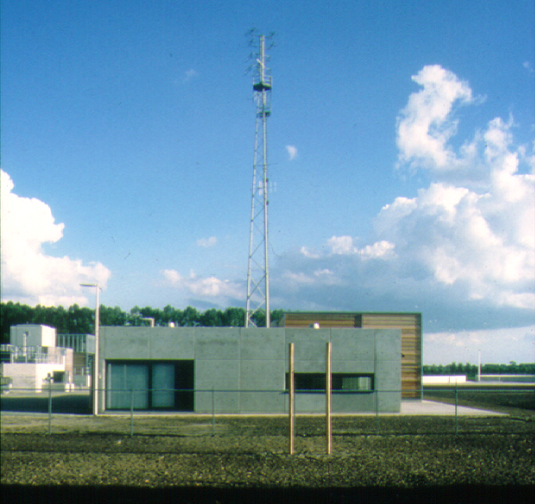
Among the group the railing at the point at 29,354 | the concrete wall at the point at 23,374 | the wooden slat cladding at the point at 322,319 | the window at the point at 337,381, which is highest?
the wooden slat cladding at the point at 322,319

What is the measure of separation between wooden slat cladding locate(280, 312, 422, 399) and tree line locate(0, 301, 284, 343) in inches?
2733

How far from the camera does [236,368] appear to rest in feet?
86.8

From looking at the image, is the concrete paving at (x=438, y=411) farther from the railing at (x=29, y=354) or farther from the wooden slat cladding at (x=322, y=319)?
the railing at (x=29, y=354)

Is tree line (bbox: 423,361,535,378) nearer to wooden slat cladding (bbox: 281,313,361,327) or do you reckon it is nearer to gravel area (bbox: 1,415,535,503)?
wooden slat cladding (bbox: 281,313,361,327)

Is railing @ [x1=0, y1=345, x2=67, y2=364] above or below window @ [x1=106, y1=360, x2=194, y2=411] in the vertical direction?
below

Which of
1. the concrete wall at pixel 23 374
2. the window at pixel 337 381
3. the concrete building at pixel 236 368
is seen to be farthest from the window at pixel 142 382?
the concrete wall at pixel 23 374

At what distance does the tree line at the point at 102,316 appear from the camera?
116 m

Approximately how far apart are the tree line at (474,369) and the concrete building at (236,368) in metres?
69.1

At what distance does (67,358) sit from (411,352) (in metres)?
45.1

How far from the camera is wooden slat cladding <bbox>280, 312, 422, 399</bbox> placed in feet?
123

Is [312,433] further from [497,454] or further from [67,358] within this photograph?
[67,358]

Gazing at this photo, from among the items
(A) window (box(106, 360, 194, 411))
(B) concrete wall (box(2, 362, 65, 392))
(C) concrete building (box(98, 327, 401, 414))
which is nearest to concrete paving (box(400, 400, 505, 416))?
(C) concrete building (box(98, 327, 401, 414))

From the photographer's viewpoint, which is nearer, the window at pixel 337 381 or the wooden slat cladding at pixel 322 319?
the window at pixel 337 381

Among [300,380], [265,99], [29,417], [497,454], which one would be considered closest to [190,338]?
[300,380]
